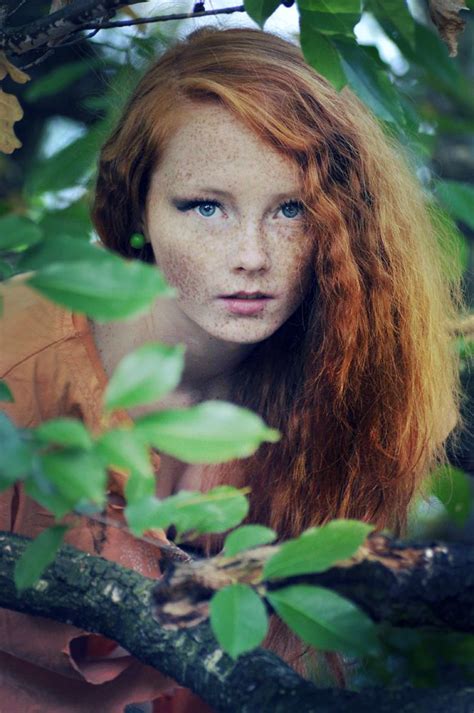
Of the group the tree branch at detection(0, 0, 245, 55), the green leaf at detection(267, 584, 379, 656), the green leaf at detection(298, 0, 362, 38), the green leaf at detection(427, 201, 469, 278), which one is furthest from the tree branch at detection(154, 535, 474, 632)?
the green leaf at detection(427, 201, 469, 278)

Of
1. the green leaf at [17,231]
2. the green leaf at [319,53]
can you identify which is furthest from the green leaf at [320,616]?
the green leaf at [319,53]

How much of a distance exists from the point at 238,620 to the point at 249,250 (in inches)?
20.0

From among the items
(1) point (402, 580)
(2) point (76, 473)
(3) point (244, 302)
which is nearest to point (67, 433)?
(2) point (76, 473)

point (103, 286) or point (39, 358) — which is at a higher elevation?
point (103, 286)

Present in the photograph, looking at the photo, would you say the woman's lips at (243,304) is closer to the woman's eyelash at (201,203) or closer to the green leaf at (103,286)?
the woman's eyelash at (201,203)

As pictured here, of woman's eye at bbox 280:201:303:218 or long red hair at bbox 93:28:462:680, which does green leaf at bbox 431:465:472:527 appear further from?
woman's eye at bbox 280:201:303:218

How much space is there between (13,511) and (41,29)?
508 millimetres

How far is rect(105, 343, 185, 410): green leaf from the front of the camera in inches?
16.0

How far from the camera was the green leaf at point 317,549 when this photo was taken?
0.56 meters

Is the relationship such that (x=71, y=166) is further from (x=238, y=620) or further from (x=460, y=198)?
(x=238, y=620)

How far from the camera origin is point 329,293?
110 cm

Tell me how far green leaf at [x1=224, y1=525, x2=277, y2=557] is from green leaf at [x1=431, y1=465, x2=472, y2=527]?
2.97 feet

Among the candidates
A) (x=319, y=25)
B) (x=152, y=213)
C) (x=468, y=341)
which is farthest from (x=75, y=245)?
(x=468, y=341)

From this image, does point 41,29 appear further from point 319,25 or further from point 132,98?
point 319,25
